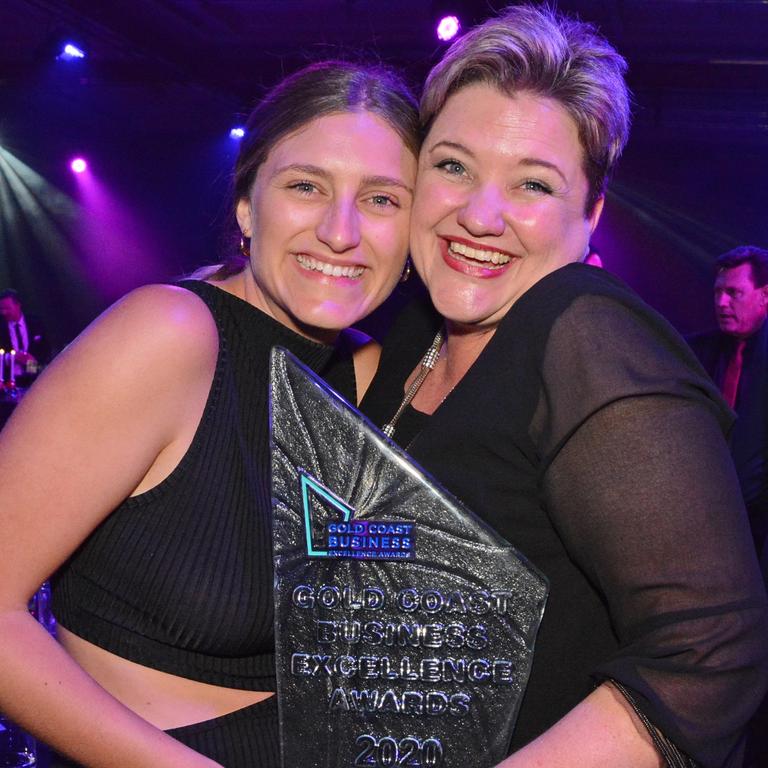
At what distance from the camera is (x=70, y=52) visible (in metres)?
9.34

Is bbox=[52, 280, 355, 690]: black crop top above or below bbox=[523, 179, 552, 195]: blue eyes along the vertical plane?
below

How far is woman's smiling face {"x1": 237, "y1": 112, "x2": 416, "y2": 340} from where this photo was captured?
1.70 meters

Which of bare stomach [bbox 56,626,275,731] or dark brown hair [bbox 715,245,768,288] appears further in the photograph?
dark brown hair [bbox 715,245,768,288]

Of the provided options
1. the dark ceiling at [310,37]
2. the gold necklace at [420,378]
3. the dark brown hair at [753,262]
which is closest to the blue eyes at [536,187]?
the gold necklace at [420,378]

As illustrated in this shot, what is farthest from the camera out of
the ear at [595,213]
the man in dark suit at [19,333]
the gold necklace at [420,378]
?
the man in dark suit at [19,333]

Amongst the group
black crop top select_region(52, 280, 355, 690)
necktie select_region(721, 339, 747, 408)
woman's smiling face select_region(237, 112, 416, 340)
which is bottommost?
black crop top select_region(52, 280, 355, 690)

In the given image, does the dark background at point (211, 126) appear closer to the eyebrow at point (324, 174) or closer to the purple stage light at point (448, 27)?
the purple stage light at point (448, 27)

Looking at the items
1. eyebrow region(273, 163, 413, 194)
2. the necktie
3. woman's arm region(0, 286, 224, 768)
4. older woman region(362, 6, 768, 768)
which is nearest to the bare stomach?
woman's arm region(0, 286, 224, 768)

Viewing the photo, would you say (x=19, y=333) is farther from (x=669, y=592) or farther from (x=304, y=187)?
(x=669, y=592)

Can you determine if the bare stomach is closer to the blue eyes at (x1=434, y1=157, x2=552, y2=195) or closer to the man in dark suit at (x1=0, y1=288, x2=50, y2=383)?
the blue eyes at (x1=434, y1=157, x2=552, y2=195)

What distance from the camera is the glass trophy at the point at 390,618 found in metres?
1.23

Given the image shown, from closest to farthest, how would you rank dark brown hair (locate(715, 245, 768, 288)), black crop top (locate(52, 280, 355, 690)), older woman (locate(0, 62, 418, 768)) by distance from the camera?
1. older woman (locate(0, 62, 418, 768))
2. black crop top (locate(52, 280, 355, 690))
3. dark brown hair (locate(715, 245, 768, 288))

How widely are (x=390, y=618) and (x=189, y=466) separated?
449 mm

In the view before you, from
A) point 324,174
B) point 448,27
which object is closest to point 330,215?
point 324,174
